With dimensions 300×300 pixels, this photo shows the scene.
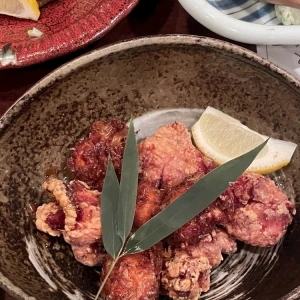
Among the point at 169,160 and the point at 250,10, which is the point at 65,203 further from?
the point at 250,10

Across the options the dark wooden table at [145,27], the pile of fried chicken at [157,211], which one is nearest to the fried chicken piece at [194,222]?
the pile of fried chicken at [157,211]

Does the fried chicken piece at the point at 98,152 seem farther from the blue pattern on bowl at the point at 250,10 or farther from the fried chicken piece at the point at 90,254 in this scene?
the blue pattern on bowl at the point at 250,10

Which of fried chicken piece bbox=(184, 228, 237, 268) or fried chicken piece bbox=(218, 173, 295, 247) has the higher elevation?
fried chicken piece bbox=(218, 173, 295, 247)

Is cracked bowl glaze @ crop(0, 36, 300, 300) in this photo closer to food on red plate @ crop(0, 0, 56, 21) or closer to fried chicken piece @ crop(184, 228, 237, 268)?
fried chicken piece @ crop(184, 228, 237, 268)

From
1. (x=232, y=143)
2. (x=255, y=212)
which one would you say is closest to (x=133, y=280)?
(x=255, y=212)

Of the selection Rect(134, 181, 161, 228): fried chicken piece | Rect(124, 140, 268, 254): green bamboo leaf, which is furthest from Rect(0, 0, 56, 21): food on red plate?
Rect(124, 140, 268, 254): green bamboo leaf

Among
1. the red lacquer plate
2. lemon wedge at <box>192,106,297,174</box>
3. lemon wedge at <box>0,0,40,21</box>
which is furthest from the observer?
lemon wedge at <box>0,0,40,21</box>

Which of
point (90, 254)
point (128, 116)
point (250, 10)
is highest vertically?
point (250, 10)
